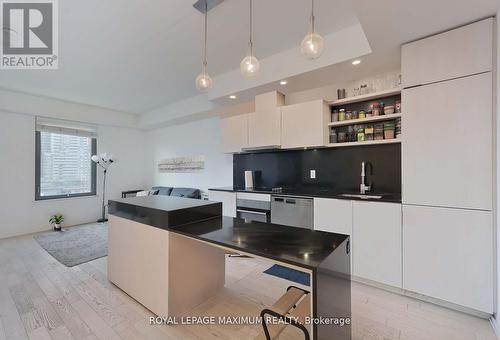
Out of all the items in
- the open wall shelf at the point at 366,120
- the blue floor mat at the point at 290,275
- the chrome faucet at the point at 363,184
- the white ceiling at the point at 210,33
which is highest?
the white ceiling at the point at 210,33

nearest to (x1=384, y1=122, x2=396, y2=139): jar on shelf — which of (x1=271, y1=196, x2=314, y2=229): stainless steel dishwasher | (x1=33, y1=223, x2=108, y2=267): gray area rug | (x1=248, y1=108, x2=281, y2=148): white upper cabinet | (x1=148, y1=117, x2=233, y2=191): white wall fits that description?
(x1=271, y1=196, x2=314, y2=229): stainless steel dishwasher

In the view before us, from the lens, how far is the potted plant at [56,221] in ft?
15.3

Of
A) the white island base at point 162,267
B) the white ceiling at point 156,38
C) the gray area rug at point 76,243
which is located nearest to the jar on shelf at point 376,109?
the white ceiling at point 156,38

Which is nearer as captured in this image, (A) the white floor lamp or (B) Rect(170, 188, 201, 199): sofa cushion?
(B) Rect(170, 188, 201, 199): sofa cushion

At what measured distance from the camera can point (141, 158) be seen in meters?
6.49

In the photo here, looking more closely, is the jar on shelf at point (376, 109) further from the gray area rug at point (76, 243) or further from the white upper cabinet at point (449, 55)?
the gray area rug at point (76, 243)

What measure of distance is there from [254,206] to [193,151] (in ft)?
8.68

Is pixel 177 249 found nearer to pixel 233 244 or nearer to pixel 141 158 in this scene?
pixel 233 244

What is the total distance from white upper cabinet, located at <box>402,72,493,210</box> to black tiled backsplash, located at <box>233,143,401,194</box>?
0.59 m

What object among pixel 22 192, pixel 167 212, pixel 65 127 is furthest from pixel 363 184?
pixel 22 192

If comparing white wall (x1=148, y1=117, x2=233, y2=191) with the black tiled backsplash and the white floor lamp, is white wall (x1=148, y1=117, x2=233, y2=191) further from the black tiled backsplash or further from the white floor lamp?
the white floor lamp

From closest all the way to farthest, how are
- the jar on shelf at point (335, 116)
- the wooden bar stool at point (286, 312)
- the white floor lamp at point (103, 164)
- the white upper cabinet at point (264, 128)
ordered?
1. the wooden bar stool at point (286, 312)
2. the jar on shelf at point (335, 116)
3. the white upper cabinet at point (264, 128)
4. the white floor lamp at point (103, 164)

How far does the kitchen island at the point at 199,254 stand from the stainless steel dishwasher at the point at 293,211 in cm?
108

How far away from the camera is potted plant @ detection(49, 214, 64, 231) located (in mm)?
4676
